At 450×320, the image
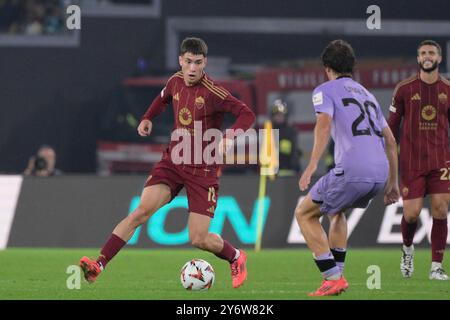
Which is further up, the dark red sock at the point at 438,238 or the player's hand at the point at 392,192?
the player's hand at the point at 392,192

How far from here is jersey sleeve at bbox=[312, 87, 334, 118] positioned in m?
10.4

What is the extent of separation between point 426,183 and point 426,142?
1.32 ft

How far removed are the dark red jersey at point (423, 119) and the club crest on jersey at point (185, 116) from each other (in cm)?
227

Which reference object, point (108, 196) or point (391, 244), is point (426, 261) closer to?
point (391, 244)

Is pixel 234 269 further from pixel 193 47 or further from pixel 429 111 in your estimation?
pixel 429 111

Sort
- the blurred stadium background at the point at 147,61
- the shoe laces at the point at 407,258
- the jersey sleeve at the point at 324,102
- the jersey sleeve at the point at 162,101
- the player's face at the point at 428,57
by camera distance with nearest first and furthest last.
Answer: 1. the jersey sleeve at the point at 324,102
2. the jersey sleeve at the point at 162,101
3. the player's face at the point at 428,57
4. the shoe laces at the point at 407,258
5. the blurred stadium background at the point at 147,61

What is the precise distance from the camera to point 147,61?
1072 inches

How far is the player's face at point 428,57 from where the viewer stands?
12.7 m

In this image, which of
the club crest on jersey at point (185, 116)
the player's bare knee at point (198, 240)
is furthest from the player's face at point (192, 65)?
the player's bare knee at point (198, 240)

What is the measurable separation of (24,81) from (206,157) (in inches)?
618

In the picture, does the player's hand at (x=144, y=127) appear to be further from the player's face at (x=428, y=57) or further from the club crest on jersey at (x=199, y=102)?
the player's face at (x=428, y=57)

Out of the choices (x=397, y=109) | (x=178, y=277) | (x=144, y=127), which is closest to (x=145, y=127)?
(x=144, y=127)

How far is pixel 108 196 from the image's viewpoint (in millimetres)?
18156

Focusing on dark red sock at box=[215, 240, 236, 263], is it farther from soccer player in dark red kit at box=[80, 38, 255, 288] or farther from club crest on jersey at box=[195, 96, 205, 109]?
club crest on jersey at box=[195, 96, 205, 109]
